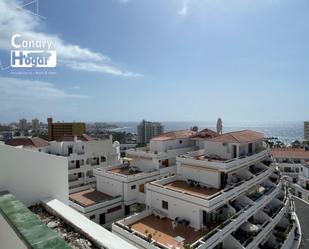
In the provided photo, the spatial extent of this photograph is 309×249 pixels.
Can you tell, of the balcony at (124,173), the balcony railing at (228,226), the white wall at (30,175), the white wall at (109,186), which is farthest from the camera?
the white wall at (109,186)

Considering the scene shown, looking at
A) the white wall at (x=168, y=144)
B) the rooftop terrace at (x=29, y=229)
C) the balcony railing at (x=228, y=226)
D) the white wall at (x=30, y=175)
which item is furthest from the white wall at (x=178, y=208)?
the rooftop terrace at (x=29, y=229)

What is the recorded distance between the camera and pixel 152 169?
32.3m

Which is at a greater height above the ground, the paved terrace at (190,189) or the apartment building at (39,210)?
the apartment building at (39,210)

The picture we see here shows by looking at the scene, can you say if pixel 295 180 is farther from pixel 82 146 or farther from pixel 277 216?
pixel 82 146

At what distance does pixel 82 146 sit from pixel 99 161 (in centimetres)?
365

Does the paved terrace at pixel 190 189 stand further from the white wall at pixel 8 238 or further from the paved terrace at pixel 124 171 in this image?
the white wall at pixel 8 238

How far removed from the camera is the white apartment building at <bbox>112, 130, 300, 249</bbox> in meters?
18.7

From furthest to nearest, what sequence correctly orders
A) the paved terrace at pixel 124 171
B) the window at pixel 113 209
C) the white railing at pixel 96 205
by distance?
the paved terrace at pixel 124 171
the window at pixel 113 209
the white railing at pixel 96 205

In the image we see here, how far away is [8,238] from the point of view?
4926 mm

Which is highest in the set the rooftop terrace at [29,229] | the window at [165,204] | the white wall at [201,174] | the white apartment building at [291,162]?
the rooftop terrace at [29,229]

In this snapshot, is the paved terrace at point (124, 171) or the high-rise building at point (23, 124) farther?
the high-rise building at point (23, 124)

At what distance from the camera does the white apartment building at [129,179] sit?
26.8 meters

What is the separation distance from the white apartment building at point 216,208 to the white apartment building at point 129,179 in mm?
5087

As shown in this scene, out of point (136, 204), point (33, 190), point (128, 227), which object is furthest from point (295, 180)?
point (33, 190)
